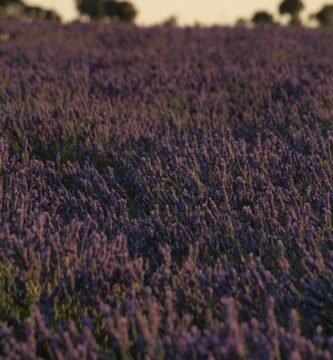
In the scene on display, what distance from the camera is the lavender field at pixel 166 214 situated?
1.86 m

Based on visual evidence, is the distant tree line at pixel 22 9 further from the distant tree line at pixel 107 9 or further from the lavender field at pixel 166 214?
the lavender field at pixel 166 214

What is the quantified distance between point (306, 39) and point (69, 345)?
25.4 feet

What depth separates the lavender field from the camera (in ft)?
6.11

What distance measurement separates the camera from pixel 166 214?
2855 millimetres

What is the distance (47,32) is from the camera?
31.6 ft

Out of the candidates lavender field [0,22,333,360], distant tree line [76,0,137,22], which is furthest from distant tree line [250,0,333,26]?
lavender field [0,22,333,360]

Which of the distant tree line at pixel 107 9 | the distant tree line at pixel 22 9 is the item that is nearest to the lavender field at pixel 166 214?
the distant tree line at pixel 107 9

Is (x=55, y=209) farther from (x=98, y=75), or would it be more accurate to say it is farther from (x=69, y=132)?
(x=98, y=75)

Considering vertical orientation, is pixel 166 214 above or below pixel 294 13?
above

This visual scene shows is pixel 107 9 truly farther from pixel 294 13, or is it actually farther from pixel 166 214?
pixel 166 214

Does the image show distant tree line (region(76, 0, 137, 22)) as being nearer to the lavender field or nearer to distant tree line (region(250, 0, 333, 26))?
distant tree line (region(250, 0, 333, 26))

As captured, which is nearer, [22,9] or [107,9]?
[107,9]

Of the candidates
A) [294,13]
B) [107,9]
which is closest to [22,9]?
[107,9]

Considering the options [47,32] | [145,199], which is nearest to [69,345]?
[145,199]
